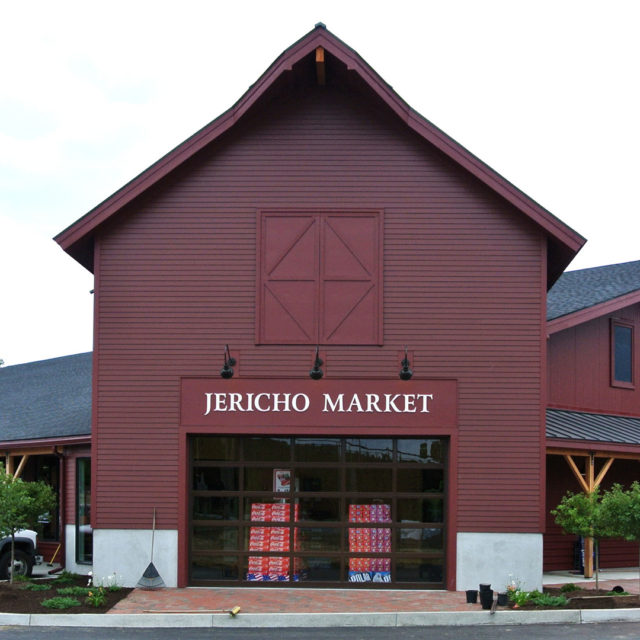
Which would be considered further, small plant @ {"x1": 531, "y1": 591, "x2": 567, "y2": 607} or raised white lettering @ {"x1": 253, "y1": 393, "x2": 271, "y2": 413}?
raised white lettering @ {"x1": 253, "y1": 393, "x2": 271, "y2": 413}

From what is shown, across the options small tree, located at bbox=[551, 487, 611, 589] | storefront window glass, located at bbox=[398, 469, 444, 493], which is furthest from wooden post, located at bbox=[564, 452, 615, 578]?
storefront window glass, located at bbox=[398, 469, 444, 493]

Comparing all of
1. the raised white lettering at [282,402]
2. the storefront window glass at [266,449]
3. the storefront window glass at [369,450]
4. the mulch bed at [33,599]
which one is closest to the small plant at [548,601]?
the storefront window glass at [369,450]

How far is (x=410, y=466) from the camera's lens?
A: 1819 centimetres

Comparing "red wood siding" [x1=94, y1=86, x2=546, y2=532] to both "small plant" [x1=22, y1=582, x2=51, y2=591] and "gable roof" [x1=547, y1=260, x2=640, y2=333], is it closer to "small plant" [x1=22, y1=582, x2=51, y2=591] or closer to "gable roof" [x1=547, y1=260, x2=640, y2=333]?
"small plant" [x1=22, y1=582, x2=51, y2=591]

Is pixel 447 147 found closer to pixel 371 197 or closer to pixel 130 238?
pixel 371 197

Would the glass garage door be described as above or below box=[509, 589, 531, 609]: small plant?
above

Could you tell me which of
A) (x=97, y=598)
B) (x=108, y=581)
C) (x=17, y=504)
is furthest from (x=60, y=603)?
(x=17, y=504)

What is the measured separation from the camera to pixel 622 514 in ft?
52.4

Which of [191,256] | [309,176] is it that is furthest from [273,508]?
[309,176]

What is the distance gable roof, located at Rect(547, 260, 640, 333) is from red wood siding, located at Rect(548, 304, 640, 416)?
1.66 ft

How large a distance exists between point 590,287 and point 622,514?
1020cm

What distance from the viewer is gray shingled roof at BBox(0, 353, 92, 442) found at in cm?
2386

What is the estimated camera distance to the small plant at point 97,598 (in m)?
15.8

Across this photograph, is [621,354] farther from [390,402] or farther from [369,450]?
[369,450]
